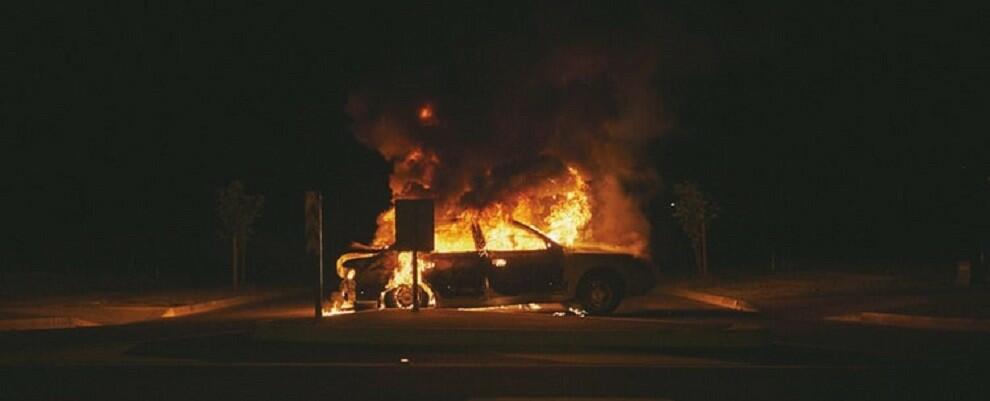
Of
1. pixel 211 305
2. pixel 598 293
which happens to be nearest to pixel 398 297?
pixel 598 293

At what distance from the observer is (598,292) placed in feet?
80.5

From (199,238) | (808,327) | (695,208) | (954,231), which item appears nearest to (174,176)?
(199,238)

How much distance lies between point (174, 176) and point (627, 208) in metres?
47.3

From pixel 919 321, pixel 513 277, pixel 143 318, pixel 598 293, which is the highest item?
pixel 513 277

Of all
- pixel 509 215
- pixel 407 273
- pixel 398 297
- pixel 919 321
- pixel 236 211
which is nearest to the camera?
pixel 919 321

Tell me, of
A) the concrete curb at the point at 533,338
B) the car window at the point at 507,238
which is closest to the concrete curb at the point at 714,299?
the car window at the point at 507,238

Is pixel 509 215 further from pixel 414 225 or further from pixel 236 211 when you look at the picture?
pixel 236 211

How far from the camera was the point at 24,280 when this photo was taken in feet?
139

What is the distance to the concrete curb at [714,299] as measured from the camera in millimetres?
29944

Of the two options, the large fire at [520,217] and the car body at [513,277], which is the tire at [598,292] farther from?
the large fire at [520,217]

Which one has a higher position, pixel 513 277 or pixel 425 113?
pixel 425 113

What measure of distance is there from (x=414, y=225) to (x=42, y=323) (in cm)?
903

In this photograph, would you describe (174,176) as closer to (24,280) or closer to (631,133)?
(24,280)

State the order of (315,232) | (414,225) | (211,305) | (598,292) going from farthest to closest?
(211,305) → (598,292) → (414,225) → (315,232)
